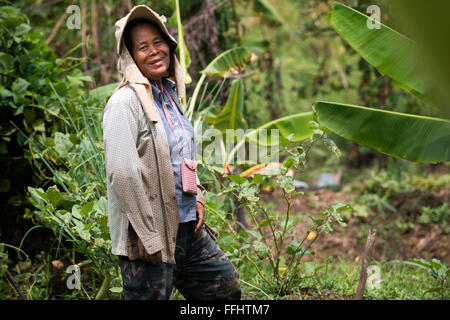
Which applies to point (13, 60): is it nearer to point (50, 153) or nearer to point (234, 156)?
point (50, 153)

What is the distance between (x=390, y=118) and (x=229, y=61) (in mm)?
2223

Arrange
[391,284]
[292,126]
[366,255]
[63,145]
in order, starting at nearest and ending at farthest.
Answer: [366,255], [63,145], [391,284], [292,126]

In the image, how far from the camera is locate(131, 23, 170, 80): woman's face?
7.35 feet

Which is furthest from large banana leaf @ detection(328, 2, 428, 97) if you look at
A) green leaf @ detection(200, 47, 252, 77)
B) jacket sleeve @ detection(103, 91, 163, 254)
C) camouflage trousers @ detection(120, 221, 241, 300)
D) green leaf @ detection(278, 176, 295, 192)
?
jacket sleeve @ detection(103, 91, 163, 254)

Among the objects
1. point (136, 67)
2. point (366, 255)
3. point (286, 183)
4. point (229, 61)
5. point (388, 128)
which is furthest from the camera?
point (229, 61)

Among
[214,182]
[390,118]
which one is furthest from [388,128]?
[214,182]

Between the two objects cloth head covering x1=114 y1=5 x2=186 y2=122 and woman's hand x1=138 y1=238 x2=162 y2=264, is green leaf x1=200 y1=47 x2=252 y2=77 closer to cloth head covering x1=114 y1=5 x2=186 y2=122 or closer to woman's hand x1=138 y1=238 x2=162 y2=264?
cloth head covering x1=114 y1=5 x2=186 y2=122

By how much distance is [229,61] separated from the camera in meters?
5.02

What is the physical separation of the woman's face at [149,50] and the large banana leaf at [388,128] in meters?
1.32

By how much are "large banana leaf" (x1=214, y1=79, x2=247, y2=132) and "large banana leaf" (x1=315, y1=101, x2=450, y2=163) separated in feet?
4.66

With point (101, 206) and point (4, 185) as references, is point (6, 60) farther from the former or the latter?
point (101, 206)

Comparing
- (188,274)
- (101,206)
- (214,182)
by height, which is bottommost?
(214,182)

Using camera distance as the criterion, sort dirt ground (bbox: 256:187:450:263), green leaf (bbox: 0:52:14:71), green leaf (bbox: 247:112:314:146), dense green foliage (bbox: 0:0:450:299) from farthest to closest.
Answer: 1. dirt ground (bbox: 256:187:450:263)
2. green leaf (bbox: 247:112:314:146)
3. green leaf (bbox: 0:52:14:71)
4. dense green foliage (bbox: 0:0:450:299)
